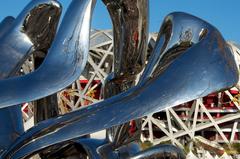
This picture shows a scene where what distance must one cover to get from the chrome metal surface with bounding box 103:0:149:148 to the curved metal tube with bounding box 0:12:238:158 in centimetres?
30

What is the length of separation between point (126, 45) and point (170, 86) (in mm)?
753

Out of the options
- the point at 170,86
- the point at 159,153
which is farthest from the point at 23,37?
the point at 170,86

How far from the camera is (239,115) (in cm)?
2858

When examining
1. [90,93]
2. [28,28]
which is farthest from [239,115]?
[28,28]

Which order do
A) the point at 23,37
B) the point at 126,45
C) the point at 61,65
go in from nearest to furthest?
Result: the point at 61,65 < the point at 126,45 < the point at 23,37

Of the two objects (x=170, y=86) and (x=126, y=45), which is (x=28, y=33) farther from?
(x=170, y=86)

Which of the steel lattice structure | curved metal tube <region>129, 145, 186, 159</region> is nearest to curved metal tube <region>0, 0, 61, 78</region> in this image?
curved metal tube <region>129, 145, 186, 159</region>

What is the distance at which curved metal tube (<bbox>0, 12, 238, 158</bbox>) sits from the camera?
11.3 ft

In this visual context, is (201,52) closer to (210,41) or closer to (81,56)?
(210,41)

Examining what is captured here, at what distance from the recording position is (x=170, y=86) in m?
3.51

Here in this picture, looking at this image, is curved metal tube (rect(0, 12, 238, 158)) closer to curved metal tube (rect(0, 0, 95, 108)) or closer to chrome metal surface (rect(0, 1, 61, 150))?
curved metal tube (rect(0, 0, 95, 108))

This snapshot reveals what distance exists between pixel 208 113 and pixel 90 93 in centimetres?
683

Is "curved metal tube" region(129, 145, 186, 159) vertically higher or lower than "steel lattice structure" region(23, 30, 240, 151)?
higher

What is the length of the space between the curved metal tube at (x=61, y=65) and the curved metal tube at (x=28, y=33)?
0.50m
